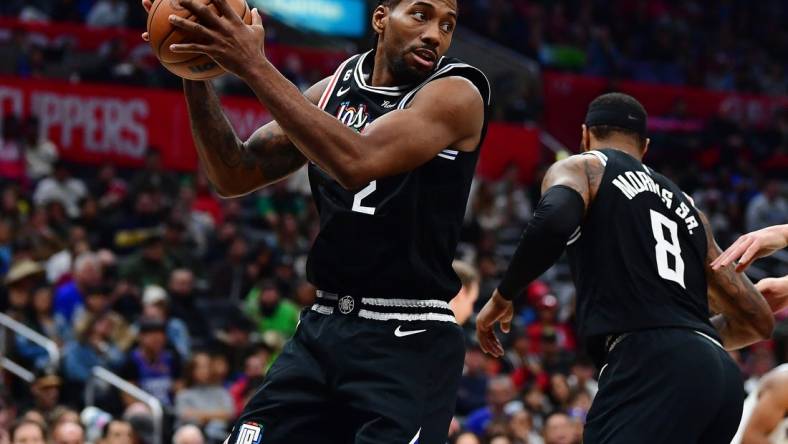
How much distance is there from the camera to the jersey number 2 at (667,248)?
16.8ft

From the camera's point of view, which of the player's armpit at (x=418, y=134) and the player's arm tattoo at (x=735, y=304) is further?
the player's arm tattoo at (x=735, y=304)

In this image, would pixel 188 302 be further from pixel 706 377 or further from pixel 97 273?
pixel 706 377

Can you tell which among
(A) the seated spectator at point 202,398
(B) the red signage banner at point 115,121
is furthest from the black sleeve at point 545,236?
(B) the red signage banner at point 115,121

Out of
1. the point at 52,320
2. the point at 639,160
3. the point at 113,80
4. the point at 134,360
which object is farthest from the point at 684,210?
the point at 113,80

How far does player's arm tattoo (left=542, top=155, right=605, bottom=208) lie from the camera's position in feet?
17.0

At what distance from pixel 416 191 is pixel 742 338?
2.02 metres

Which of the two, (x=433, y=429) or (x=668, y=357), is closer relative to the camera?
(x=433, y=429)

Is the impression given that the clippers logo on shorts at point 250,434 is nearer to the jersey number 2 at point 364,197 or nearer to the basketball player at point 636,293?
the jersey number 2 at point 364,197

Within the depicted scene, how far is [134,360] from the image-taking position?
11508 millimetres

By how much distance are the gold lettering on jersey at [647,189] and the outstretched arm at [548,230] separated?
3.8 inches

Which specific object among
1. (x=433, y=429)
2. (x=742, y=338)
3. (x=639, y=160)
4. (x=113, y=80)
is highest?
(x=639, y=160)

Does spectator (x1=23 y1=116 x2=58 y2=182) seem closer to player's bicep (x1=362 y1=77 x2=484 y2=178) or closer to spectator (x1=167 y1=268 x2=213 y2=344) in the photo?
spectator (x1=167 y1=268 x2=213 y2=344)

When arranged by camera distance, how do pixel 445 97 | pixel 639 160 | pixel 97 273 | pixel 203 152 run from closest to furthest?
pixel 445 97
pixel 203 152
pixel 639 160
pixel 97 273

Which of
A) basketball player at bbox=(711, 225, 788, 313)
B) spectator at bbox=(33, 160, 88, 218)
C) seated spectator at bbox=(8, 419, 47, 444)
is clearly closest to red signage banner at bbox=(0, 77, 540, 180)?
spectator at bbox=(33, 160, 88, 218)
